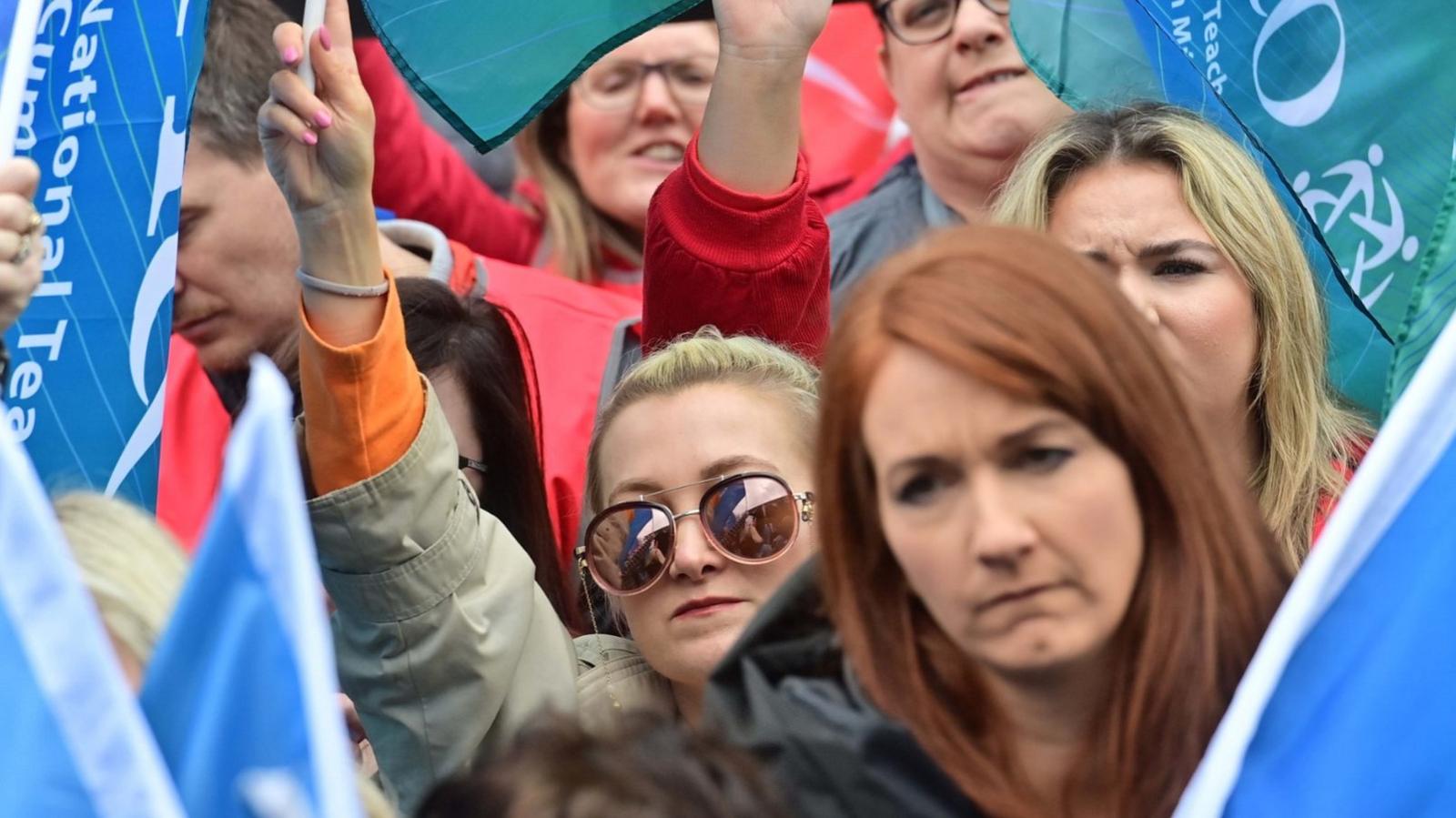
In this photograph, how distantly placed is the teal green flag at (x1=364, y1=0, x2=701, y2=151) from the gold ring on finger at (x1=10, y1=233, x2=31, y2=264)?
632mm

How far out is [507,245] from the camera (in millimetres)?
4977

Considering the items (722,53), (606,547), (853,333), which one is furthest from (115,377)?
(853,333)

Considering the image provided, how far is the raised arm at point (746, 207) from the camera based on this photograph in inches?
121

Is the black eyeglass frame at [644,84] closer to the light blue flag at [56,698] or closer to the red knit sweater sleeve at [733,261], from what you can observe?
the red knit sweater sleeve at [733,261]

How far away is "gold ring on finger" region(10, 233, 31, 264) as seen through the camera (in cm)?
244

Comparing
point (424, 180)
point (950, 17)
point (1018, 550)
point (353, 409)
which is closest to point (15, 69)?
point (353, 409)

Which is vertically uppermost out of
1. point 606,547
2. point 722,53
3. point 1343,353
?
point 722,53

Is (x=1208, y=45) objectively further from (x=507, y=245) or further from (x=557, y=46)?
(x=507, y=245)

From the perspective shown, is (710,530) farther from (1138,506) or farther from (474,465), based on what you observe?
(1138,506)

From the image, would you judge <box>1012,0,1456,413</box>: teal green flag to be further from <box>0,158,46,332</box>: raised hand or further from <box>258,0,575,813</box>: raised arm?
<box>0,158,46,332</box>: raised hand

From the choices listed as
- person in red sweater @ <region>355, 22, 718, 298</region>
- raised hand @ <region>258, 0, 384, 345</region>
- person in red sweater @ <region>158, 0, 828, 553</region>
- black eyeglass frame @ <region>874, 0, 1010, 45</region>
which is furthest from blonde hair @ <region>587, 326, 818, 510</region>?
person in red sweater @ <region>355, 22, 718, 298</region>

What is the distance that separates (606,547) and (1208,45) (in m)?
1.11

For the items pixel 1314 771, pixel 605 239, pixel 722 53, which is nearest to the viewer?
pixel 1314 771

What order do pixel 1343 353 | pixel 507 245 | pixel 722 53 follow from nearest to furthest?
pixel 722 53
pixel 1343 353
pixel 507 245
